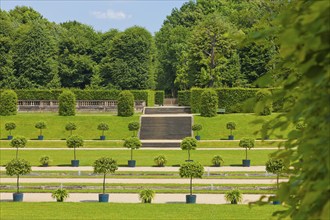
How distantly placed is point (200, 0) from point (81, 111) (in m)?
56.2

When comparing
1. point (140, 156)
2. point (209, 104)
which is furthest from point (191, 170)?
point (209, 104)

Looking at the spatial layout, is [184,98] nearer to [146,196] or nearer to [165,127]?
[165,127]

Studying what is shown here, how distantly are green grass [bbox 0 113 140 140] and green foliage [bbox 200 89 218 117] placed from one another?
244 inches

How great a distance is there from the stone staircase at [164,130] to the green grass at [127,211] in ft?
71.3

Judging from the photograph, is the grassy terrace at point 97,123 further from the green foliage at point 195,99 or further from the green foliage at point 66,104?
the green foliage at point 195,99

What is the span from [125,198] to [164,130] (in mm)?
25579

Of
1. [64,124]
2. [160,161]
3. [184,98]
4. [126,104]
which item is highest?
[184,98]

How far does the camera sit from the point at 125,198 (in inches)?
802

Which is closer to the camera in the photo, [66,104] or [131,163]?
[131,163]

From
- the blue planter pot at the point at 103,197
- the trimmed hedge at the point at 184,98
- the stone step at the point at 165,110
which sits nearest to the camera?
the blue planter pot at the point at 103,197

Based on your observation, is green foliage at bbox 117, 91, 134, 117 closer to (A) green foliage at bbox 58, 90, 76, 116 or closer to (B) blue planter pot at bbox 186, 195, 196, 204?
(A) green foliage at bbox 58, 90, 76, 116

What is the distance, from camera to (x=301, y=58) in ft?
7.98

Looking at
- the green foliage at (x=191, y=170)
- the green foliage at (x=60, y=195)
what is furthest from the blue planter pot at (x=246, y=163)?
the green foliage at (x=60, y=195)

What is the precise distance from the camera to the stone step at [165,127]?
44219 mm
